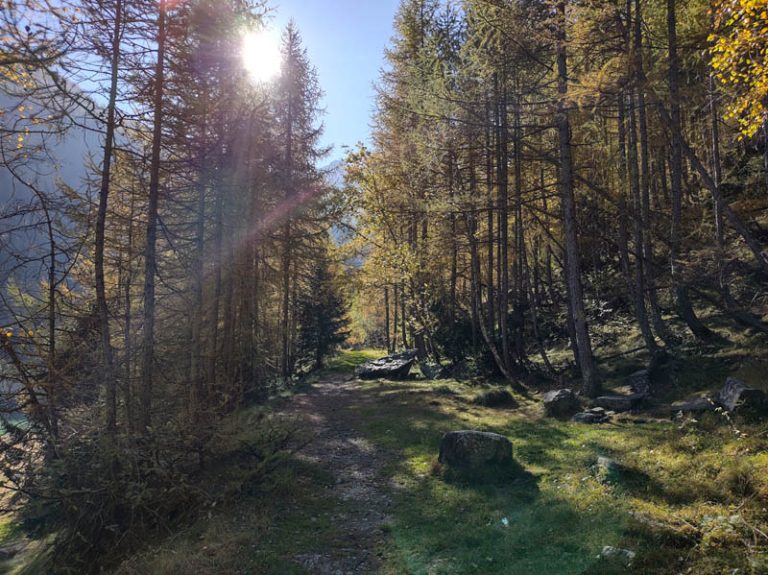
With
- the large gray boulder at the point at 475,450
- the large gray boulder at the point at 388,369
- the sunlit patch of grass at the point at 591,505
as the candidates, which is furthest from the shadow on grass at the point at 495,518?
the large gray boulder at the point at 388,369

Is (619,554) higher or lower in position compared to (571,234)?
lower

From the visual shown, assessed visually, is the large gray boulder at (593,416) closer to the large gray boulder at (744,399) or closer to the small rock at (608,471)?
the large gray boulder at (744,399)

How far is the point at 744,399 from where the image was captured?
7.20 m

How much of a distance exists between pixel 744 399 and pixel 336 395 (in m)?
13.1

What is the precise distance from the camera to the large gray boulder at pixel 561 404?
11.3 metres

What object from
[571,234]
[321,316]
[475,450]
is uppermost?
[571,234]

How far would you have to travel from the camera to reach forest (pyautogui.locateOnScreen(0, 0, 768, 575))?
5840 mm

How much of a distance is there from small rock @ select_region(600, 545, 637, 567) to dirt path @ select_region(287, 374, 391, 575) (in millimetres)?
2570

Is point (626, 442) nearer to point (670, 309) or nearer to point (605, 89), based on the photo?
point (605, 89)

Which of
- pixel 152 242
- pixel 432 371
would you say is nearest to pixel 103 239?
pixel 152 242

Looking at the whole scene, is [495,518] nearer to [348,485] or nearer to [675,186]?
[348,485]

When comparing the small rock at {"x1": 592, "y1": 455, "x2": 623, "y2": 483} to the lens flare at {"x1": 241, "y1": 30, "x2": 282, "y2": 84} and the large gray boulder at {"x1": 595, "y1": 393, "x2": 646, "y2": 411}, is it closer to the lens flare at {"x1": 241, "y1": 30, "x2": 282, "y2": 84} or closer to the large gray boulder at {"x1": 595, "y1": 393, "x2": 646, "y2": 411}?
the large gray boulder at {"x1": 595, "y1": 393, "x2": 646, "y2": 411}

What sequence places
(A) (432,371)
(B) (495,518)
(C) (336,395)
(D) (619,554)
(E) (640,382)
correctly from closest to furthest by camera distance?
1. (D) (619,554)
2. (B) (495,518)
3. (E) (640,382)
4. (C) (336,395)
5. (A) (432,371)

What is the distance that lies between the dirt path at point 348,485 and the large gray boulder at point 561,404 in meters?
4.56
